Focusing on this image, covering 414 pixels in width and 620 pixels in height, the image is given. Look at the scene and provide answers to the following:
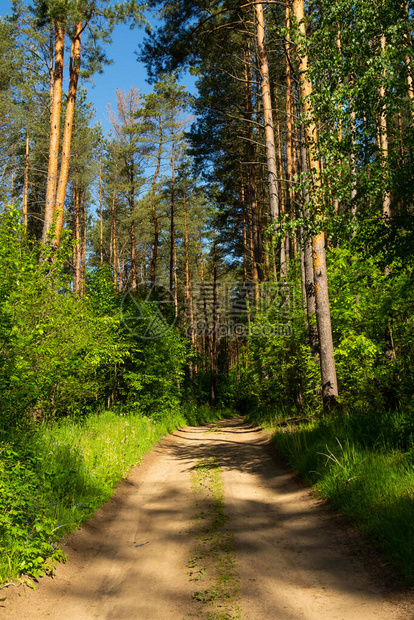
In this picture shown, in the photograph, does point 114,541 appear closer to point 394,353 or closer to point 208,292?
point 394,353

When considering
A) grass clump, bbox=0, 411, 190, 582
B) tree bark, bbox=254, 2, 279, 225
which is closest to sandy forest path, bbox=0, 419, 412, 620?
grass clump, bbox=0, 411, 190, 582

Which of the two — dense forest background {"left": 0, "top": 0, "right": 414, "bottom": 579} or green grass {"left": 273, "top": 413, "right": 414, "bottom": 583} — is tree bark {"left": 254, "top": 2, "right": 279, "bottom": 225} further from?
green grass {"left": 273, "top": 413, "right": 414, "bottom": 583}

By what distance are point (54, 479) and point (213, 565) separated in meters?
2.20

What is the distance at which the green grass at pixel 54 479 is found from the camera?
12.3 ft

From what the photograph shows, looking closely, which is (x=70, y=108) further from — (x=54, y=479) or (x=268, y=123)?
(x=54, y=479)

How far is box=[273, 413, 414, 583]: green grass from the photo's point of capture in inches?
153

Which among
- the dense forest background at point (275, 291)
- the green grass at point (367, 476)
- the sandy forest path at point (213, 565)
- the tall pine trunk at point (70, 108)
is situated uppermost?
the tall pine trunk at point (70, 108)

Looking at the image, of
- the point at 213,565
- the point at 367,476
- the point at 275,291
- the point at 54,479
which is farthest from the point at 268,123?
the point at 213,565

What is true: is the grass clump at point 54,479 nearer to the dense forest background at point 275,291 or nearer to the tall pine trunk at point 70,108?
the dense forest background at point 275,291

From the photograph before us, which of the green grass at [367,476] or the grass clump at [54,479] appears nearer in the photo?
the grass clump at [54,479]

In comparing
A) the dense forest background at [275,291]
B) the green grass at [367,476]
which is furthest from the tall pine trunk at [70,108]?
the green grass at [367,476]

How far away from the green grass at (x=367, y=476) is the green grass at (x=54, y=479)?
3060 mm

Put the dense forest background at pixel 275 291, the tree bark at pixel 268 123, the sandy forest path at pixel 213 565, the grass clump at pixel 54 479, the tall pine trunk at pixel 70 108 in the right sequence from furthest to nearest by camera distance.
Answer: the tree bark at pixel 268 123 < the tall pine trunk at pixel 70 108 < the dense forest background at pixel 275 291 < the grass clump at pixel 54 479 < the sandy forest path at pixel 213 565

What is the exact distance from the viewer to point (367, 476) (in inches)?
201
